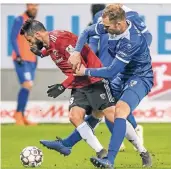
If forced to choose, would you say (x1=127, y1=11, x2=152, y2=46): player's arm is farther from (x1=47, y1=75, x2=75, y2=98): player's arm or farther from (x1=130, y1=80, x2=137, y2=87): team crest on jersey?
(x1=47, y1=75, x2=75, y2=98): player's arm

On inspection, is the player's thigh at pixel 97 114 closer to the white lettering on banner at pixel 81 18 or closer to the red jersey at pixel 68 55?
the red jersey at pixel 68 55

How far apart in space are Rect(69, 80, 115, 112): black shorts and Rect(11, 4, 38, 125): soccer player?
7119mm

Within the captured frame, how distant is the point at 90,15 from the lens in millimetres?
16891

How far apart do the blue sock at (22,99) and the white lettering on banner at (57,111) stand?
6.7 inches

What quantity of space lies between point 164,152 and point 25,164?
2.56m

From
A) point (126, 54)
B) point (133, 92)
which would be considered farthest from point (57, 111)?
point (126, 54)

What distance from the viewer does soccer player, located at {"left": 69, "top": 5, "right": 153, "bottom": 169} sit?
9.06 meters

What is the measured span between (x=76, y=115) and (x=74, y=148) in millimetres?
2826

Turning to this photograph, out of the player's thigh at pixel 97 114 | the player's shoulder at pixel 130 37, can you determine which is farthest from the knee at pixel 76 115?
the player's shoulder at pixel 130 37

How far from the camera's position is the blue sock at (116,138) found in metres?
9.00

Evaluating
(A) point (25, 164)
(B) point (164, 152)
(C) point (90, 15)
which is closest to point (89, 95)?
(A) point (25, 164)

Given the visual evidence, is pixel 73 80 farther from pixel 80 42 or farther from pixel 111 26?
pixel 111 26

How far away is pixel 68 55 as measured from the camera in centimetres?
970

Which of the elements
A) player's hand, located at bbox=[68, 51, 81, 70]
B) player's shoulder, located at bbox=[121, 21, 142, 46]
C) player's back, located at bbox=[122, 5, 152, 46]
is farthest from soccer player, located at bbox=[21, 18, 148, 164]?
player's back, located at bbox=[122, 5, 152, 46]
